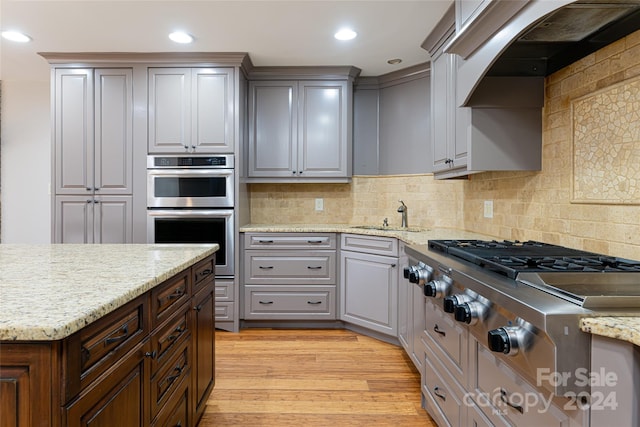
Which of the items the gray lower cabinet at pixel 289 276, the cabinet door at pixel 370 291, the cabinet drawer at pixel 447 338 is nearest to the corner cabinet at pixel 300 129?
the gray lower cabinet at pixel 289 276

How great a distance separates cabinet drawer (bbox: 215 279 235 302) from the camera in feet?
10.7

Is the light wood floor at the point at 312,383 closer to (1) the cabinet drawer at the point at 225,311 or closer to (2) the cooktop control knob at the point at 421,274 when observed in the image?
(1) the cabinet drawer at the point at 225,311

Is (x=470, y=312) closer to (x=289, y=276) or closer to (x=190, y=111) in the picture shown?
(x=289, y=276)

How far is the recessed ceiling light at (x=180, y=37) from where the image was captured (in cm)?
281

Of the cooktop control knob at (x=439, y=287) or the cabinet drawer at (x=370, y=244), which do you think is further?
the cabinet drawer at (x=370, y=244)

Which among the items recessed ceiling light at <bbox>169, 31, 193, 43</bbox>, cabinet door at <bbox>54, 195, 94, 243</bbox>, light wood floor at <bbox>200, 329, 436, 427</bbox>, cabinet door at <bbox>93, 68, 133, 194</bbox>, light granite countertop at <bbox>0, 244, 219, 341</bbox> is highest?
recessed ceiling light at <bbox>169, 31, 193, 43</bbox>

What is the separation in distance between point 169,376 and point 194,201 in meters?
2.07

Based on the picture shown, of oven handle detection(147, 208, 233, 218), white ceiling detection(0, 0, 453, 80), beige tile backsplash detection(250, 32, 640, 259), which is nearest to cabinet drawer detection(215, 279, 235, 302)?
oven handle detection(147, 208, 233, 218)

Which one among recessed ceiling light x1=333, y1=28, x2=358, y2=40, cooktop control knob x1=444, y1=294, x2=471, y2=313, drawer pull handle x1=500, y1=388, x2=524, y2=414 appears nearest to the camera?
drawer pull handle x1=500, y1=388, x2=524, y2=414

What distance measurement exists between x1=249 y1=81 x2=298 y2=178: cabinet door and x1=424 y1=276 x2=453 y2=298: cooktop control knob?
2.20 m

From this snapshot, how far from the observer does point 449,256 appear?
1.68 meters

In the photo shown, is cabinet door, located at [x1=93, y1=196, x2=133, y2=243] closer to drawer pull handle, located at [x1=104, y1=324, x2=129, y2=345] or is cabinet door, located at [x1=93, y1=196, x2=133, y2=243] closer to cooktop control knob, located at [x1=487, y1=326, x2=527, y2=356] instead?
drawer pull handle, located at [x1=104, y1=324, x2=129, y2=345]

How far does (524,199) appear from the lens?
218 centimetres

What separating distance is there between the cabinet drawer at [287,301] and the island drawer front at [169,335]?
5.56 ft
